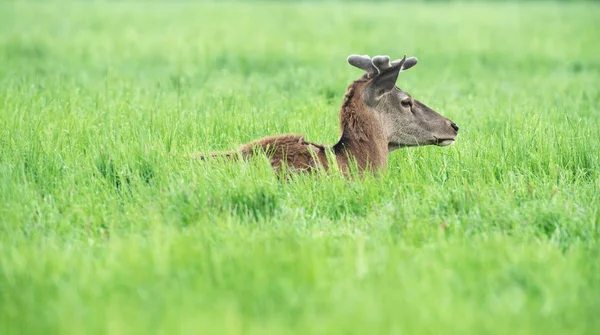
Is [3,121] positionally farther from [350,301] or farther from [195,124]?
[350,301]

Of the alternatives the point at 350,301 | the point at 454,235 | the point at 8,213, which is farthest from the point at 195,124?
the point at 350,301

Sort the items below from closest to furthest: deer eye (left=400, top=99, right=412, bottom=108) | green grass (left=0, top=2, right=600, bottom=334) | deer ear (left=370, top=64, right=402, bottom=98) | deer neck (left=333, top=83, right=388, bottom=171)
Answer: green grass (left=0, top=2, right=600, bottom=334)
deer neck (left=333, top=83, right=388, bottom=171)
deer ear (left=370, top=64, right=402, bottom=98)
deer eye (left=400, top=99, right=412, bottom=108)

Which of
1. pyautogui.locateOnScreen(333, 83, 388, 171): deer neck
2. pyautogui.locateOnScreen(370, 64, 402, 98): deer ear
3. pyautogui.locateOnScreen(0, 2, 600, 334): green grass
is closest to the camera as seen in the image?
pyautogui.locateOnScreen(0, 2, 600, 334): green grass

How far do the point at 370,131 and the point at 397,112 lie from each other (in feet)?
1.42

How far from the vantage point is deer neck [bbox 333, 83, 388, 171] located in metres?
7.00

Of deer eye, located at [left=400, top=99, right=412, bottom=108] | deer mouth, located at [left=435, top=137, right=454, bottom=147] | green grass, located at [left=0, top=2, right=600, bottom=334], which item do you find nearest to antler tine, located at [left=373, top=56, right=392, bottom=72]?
deer eye, located at [left=400, top=99, right=412, bottom=108]

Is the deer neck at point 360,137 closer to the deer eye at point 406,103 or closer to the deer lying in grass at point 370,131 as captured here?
the deer lying in grass at point 370,131

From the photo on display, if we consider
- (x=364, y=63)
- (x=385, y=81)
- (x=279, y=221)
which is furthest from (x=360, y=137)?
(x=279, y=221)

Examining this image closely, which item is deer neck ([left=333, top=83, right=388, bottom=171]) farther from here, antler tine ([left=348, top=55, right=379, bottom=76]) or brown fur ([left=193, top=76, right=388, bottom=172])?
antler tine ([left=348, top=55, right=379, bottom=76])

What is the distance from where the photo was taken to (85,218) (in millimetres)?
5648

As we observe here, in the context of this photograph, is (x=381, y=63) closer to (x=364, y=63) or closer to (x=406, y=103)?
(x=364, y=63)

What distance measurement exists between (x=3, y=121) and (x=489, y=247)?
4.71 m

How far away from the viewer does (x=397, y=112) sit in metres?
7.46

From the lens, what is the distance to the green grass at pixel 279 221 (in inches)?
161
